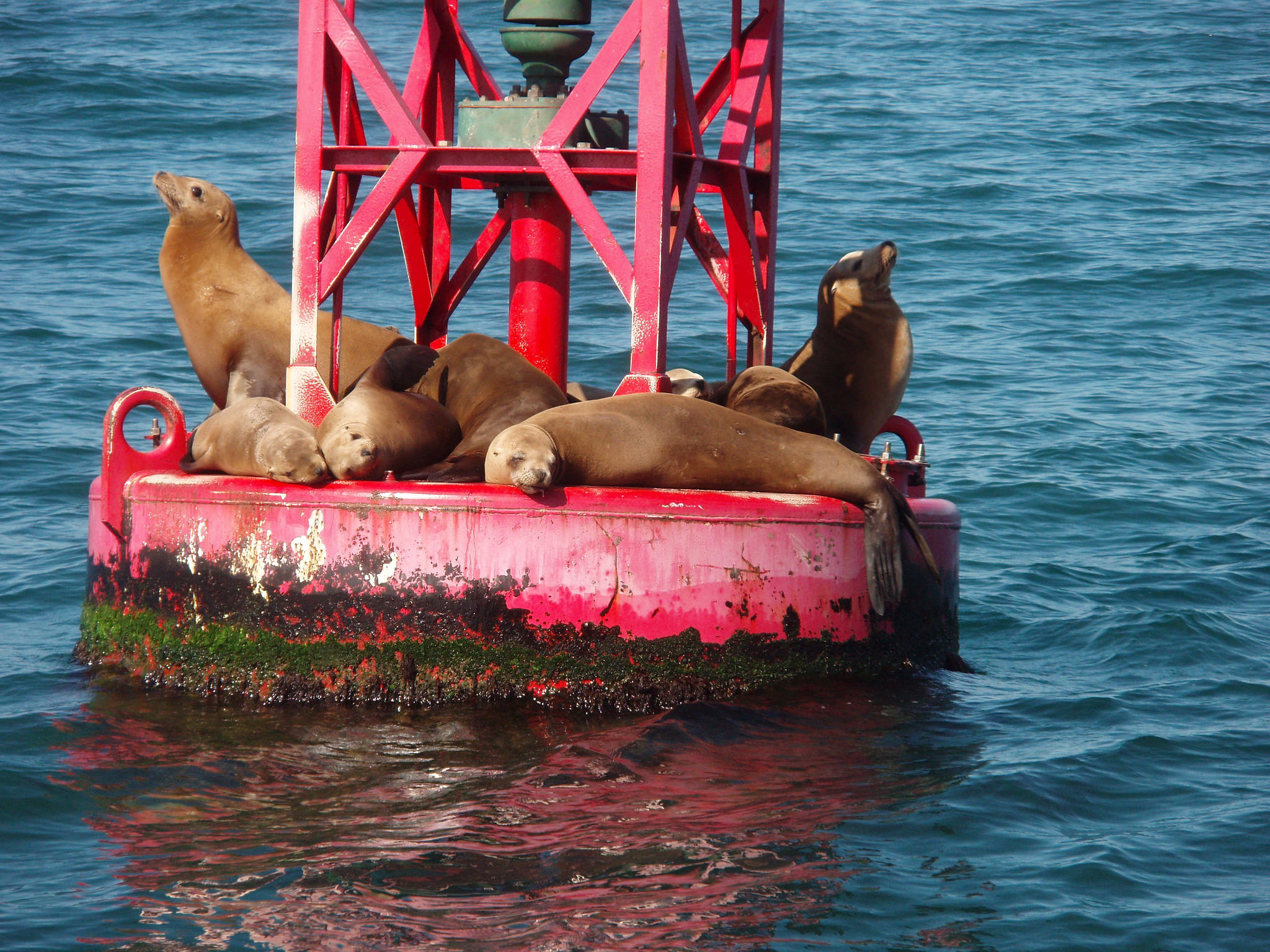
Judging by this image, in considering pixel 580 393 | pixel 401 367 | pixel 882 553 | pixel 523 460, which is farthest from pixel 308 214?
pixel 882 553

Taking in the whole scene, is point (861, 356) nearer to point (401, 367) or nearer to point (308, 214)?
point (401, 367)

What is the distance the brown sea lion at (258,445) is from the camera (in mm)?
5020

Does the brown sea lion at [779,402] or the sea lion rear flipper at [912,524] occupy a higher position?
the brown sea lion at [779,402]

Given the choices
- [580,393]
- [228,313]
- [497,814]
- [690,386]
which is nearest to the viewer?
[497,814]

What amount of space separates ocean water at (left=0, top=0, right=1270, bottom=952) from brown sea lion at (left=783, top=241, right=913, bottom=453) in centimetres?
128

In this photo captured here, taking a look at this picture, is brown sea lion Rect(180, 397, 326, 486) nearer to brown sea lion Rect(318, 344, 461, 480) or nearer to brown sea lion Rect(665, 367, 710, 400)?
brown sea lion Rect(318, 344, 461, 480)

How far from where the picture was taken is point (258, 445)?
17.3 feet

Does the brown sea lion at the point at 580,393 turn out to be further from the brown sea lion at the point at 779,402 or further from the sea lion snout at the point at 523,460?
the sea lion snout at the point at 523,460

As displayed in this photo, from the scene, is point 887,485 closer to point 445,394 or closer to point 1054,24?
point 445,394

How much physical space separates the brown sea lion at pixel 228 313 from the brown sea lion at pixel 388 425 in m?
0.38

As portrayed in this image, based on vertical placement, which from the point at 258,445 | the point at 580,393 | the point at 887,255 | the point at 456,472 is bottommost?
the point at 456,472

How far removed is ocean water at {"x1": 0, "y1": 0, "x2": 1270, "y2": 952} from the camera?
3.58m

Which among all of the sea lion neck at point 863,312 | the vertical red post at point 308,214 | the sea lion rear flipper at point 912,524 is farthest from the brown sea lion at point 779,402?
the vertical red post at point 308,214

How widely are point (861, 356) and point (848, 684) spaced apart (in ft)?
7.45
